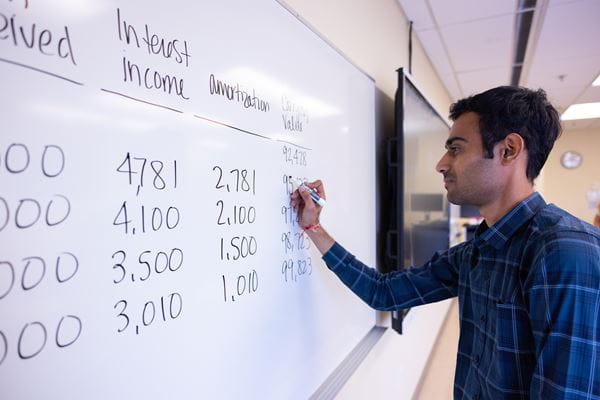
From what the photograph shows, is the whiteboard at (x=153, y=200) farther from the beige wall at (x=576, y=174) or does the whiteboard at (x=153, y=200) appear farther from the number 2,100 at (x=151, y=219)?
the beige wall at (x=576, y=174)

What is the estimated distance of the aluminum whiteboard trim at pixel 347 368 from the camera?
1022 mm

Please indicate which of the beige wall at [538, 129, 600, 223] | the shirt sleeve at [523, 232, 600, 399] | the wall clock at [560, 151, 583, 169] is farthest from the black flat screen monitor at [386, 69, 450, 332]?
the wall clock at [560, 151, 583, 169]

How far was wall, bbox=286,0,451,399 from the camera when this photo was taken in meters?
1.15

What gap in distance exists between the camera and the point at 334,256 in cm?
104

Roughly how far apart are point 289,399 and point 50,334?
639mm

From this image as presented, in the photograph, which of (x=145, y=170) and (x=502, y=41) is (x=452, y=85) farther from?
(x=145, y=170)

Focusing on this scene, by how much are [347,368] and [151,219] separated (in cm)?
93

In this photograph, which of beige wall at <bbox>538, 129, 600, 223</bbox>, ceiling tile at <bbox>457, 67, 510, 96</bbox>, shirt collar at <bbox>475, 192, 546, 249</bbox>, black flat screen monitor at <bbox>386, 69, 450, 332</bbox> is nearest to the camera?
shirt collar at <bbox>475, 192, 546, 249</bbox>

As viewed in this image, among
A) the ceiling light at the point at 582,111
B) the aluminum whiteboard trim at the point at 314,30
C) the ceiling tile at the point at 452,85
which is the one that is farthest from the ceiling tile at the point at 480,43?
the ceiling light at the point at 582,111

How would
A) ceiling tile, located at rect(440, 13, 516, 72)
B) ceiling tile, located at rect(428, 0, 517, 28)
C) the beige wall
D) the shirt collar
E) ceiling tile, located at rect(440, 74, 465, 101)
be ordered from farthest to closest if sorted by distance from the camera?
the beige wall → ceiling tile, located at rect(440, 74, 465, 101) → ceiling tile, located at rect(440, 13, 516, 72) → ceiling tile, located at rect(428, 0, 517, 28) → the shirt collar

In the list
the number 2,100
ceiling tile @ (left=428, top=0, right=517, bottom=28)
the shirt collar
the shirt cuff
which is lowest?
the shirt cuff

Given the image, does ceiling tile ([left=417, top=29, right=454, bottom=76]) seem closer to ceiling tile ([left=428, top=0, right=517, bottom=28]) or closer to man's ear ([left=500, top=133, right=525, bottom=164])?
ceiling tile ([left=428, top=0, right=517, bottom=28])

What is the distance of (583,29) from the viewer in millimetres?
2324

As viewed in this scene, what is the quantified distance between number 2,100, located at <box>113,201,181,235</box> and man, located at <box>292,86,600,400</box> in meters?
0.40
